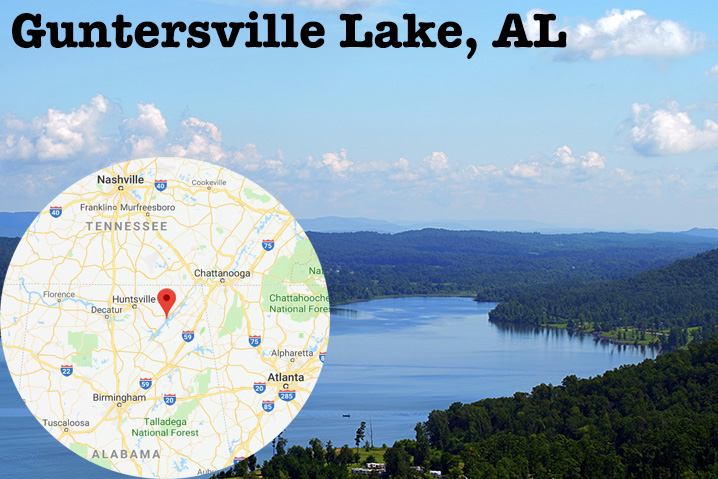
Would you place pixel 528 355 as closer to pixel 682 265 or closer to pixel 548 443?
pixel 548 443

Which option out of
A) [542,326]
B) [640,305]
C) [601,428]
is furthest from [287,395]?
[640,305]

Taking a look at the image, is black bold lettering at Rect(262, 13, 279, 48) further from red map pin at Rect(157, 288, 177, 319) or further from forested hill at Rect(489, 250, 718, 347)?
forested hill at Rect(489, 250, 718, 347)

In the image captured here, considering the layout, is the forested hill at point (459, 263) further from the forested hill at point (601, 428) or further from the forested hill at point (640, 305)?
the forested hill at point (601, 428)

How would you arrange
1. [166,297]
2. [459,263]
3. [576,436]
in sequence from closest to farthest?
[166,297], [576,436], [459,263]

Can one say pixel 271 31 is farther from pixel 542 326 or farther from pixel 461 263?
pixel 461 263

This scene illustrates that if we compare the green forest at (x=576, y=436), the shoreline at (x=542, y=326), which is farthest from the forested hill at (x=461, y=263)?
the green forest at (x=576, y=436)

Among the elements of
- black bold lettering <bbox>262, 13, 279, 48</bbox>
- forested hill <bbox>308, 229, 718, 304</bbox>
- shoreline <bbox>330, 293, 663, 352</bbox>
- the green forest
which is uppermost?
black bold lettering <bbox>262, 13, 279, 48</bbox>

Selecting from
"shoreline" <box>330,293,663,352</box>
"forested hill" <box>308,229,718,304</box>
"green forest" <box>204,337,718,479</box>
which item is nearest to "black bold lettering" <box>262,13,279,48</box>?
"green forest" <box>204,337,718,479</box>

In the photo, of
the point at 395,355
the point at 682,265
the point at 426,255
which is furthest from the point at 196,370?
the point at 426,255
